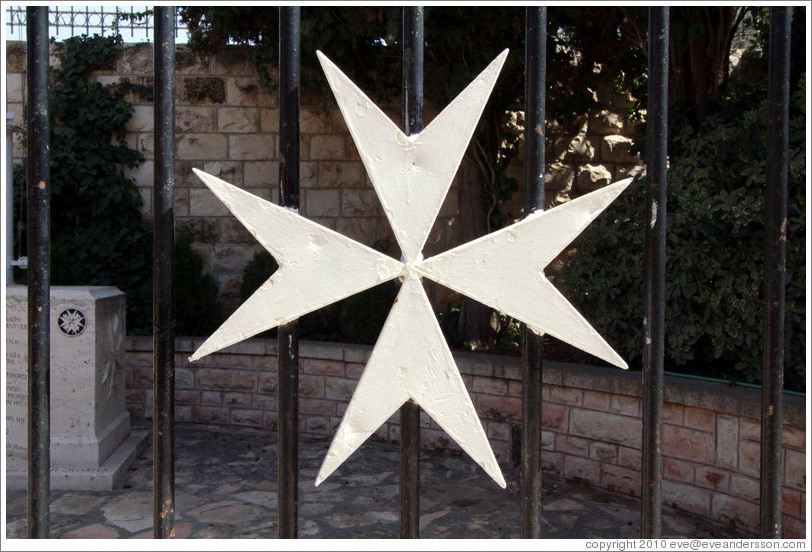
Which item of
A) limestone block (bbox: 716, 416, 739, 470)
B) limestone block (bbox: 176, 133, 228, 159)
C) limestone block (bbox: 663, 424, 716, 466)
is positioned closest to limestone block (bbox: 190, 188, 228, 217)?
limestone block (bbox: 176, 133, 228, 159)

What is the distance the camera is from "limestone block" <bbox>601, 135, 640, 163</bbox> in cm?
684

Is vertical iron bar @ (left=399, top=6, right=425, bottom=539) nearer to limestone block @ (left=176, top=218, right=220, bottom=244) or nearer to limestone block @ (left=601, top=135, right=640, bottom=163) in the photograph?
limestone block @ (left=176, top=218, right=220, bottom=244)

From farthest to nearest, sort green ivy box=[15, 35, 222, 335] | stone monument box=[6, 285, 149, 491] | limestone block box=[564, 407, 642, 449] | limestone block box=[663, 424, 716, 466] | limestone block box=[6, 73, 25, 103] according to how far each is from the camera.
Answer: limestone block box=[6, 73, 25, 103], green ivy box=[15, 35, 222, 335], stone monument box=[6, 285, 149, 491], limestone block box=[564, 407, 642, 449], limestone block box=[663, 424, 716, 466]

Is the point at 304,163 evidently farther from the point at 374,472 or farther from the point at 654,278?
the point at 654,278

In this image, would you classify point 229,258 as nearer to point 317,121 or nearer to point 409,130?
point 317,121

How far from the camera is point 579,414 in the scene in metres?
4.38

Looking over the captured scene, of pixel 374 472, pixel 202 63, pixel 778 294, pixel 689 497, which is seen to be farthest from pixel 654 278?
pixel 202 63

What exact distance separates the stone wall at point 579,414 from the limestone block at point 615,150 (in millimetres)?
2872

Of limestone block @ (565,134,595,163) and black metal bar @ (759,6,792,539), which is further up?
limestone block @ (565,134,595,163)

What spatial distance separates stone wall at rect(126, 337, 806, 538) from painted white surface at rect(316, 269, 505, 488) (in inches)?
114

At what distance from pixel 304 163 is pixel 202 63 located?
129 centimetres

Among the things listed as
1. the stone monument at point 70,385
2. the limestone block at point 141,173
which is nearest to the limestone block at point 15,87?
the limestone block at point 141,173

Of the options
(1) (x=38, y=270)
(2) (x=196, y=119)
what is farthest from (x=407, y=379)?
(2) (x=196, y=119)

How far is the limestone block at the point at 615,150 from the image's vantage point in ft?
22.4
